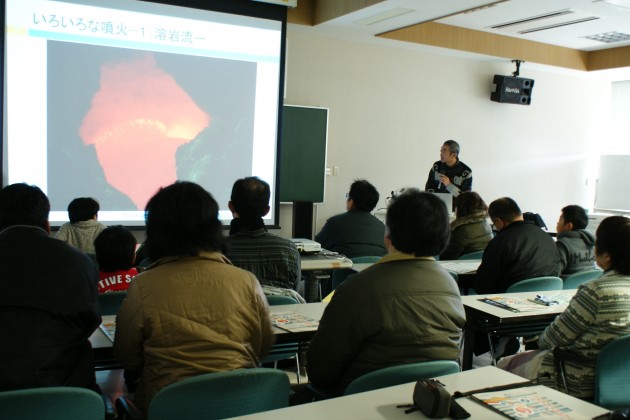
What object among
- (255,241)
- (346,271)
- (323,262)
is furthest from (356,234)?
(255,241)

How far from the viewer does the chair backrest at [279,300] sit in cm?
289

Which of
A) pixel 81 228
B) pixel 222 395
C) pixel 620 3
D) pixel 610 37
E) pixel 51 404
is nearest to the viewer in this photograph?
pixel 51 404

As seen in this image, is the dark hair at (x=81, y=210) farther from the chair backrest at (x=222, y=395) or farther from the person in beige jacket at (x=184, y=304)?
the chair backrest at (x=222, y=395)

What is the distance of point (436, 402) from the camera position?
1.58 metres

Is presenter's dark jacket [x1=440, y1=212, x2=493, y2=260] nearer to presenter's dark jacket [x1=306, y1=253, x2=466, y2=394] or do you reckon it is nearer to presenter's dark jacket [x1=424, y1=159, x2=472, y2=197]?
presenter's dark jacket [x1=424, y1=159, x2=472, y2=197]

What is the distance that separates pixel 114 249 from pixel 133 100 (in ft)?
9.14

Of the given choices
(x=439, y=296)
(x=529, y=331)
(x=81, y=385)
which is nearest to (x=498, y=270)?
(x=529, y=331)

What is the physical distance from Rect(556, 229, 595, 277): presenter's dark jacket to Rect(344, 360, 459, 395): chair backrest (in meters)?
2.76

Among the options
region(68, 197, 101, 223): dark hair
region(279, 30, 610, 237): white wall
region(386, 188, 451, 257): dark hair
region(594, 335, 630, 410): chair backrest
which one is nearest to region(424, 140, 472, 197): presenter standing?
region(279, 30, 610, 237): white wall

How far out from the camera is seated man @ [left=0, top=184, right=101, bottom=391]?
6.01 ft

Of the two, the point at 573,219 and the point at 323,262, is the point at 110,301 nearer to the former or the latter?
the point at 323,262

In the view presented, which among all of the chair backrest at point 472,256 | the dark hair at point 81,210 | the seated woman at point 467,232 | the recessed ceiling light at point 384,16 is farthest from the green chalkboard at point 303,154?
the dark hair at point 81,210

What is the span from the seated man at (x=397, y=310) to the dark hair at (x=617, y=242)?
850 millimetres

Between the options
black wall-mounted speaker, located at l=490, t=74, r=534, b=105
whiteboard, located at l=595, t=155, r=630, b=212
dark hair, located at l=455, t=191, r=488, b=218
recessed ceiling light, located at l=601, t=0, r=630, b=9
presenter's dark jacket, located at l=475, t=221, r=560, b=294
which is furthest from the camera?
whiteboard, located at l=595, t=155, r=630, b=212
